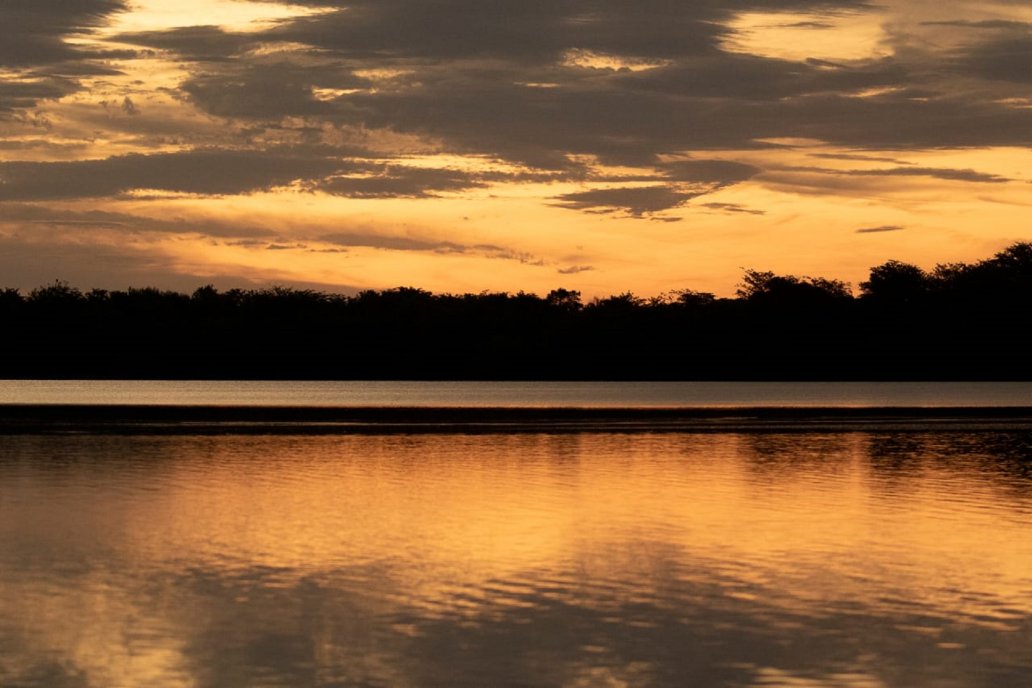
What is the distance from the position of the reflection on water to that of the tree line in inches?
5269

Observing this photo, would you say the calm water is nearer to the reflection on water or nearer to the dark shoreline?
the dark shoreline

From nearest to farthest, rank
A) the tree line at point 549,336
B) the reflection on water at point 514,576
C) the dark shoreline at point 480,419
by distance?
the reflection on water at point 514,576 → the dark shoreline at point 480,419 → the tree line at point 549,336

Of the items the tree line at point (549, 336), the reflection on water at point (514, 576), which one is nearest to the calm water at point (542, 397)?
the tree line at point (549, 336)

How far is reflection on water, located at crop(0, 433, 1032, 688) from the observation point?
51.9 ft

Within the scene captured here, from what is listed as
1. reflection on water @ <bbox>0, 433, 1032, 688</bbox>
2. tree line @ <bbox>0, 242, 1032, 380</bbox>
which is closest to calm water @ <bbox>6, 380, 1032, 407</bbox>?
tree line @ <bbox>0, 242, 1032, 380</bbox>

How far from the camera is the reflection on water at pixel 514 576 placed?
15.8 meters

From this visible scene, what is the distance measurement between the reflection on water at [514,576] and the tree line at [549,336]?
13384 cm

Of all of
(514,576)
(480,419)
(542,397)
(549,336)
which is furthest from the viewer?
(549,336)

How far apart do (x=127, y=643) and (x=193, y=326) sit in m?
169

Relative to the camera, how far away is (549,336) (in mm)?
195500

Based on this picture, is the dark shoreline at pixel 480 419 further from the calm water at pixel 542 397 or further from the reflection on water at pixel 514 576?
the reflection on water at pixel 514 576

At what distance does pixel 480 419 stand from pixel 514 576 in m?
53.0

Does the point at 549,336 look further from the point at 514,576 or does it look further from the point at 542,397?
the point at 514,576

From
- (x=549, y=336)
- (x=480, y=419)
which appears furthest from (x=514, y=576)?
(x=549, y=336)
